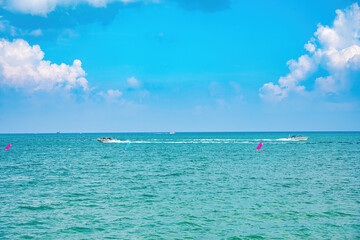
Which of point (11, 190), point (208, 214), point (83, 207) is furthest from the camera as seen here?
point (11, 190)

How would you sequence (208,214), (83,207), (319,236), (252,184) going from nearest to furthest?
(319,236) < (208,214) < (83,207) < (252,184)

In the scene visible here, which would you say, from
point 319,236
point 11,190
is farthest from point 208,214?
point 11,190

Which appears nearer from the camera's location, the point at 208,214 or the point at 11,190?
the point at 208,214

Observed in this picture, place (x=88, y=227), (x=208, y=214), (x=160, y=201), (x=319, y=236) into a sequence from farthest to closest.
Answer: (x=160, y=201) < (x=208, y=214) < (x=88, y=227) < (x=319, y=236)

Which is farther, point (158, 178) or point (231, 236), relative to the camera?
point (158, 178)

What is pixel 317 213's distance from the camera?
80.2 feet

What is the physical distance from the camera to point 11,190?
33906 millimetres

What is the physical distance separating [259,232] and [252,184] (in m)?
16.6

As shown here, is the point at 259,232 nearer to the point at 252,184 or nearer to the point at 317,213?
the point at 317,213

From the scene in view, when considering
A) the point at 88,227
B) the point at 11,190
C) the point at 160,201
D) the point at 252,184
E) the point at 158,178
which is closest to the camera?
the point at 88,227

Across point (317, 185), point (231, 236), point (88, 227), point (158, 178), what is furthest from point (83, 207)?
point (317, 185)

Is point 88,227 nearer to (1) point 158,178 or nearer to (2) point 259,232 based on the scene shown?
(2) point 259,232

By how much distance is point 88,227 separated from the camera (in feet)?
70.7

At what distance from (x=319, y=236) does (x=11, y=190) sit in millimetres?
30348
